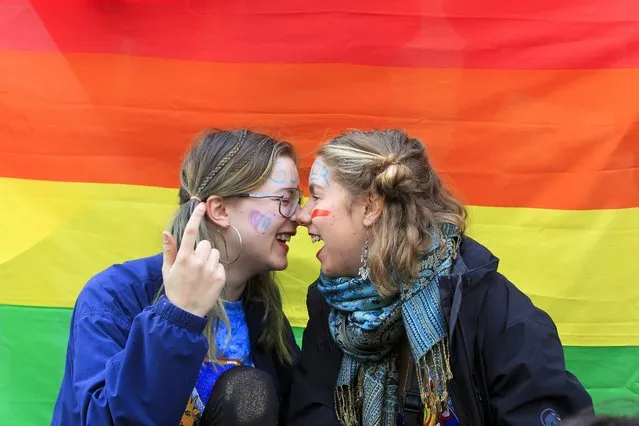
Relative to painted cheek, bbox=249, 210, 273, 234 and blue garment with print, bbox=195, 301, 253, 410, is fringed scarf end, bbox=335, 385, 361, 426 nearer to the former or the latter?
blue garment with print, bbox=195, 301, 253, 410

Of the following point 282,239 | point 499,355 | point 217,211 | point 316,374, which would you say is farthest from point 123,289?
point 499,355

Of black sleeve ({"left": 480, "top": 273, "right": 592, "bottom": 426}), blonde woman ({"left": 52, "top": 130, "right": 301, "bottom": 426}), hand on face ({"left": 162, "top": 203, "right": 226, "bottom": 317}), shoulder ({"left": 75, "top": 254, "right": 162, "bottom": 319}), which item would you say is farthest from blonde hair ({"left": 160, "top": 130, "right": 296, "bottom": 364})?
black sleeve ({"left": 480, "top": 273, "right": 592, "bottom": 426})

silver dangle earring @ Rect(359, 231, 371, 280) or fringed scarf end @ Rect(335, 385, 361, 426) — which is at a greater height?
silver dangle earring @ Rect(359, 231, 371, 280)

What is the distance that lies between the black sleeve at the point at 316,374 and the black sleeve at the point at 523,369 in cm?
54

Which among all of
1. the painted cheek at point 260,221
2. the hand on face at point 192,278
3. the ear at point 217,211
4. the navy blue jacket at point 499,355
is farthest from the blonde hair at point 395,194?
the hand on face at point 192,278

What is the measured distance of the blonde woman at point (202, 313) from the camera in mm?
1906

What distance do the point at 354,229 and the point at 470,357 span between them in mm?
493

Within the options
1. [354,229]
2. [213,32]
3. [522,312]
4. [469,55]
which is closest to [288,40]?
[213,32]

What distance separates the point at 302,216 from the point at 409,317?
47 centimetres

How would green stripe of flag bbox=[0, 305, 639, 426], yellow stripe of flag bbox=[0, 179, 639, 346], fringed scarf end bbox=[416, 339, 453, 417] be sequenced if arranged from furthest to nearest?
1. green stripe of flag bbox=[0, 305, 639, 426]
2. yellow stripe of flag bbox=[0, 179, 639, 346]
3. fringed scarf end bbox=[416, 339, 453, 417]

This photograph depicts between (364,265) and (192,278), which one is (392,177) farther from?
(192,278)

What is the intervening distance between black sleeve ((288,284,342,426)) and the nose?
0.94 ft

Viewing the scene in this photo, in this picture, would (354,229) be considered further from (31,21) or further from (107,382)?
(31,21)

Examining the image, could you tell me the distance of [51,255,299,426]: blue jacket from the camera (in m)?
1.89
